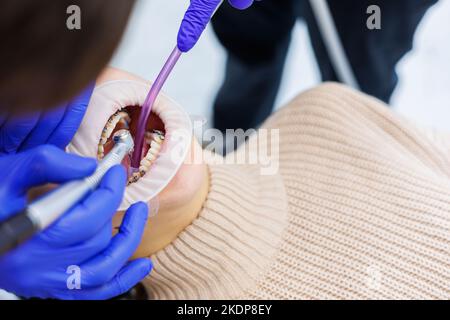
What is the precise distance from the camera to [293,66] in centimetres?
190

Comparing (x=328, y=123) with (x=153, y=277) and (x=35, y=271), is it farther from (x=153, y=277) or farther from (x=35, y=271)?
(x=35, y=271)

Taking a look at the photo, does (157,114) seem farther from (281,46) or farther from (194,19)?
(281,46)

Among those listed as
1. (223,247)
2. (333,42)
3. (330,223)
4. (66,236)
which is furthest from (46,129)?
(333,42)

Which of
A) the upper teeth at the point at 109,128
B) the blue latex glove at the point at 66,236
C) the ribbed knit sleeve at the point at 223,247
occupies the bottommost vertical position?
the ribbed knit sleeve at the point at 223,247

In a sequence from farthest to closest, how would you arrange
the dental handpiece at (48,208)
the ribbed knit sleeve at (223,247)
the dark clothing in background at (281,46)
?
1. the dark clothing in background at (281,46)
2. the ribbed knit sleeve at (223,247)
3. the dental handpiece at (48,208)

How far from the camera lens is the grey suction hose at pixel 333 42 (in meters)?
1.36

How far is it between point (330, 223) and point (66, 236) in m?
0.47

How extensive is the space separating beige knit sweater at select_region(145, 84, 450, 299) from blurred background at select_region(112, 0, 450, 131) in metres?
0.79

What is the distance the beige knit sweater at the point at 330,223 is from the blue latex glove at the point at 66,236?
0.52 ft

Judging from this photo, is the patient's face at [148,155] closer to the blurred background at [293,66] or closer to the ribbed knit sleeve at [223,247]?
the ribbed knit sleeve at [223,247]

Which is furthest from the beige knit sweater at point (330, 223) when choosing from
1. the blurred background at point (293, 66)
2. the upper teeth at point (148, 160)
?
the blurred background at point (293, 66)

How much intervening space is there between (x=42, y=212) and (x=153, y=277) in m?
0.38

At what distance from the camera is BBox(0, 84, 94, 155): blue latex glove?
801 millimetres
